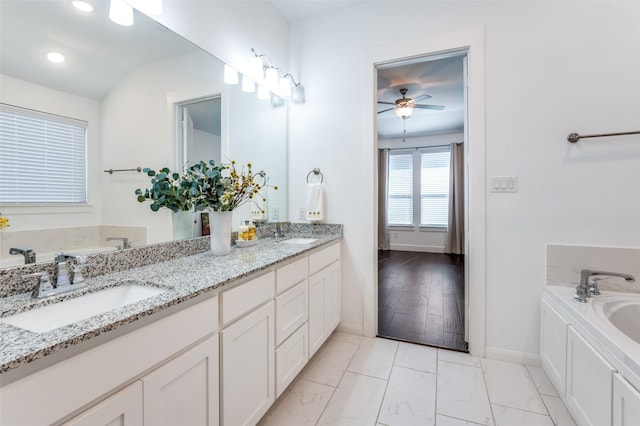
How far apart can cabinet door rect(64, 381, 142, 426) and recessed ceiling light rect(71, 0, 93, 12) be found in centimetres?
141

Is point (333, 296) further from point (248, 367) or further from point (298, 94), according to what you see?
point (298, 94)

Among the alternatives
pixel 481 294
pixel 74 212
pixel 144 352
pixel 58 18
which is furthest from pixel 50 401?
pixel 481 294

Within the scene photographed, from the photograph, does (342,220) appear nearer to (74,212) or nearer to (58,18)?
(74,212)

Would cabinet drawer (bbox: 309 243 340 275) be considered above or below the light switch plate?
below

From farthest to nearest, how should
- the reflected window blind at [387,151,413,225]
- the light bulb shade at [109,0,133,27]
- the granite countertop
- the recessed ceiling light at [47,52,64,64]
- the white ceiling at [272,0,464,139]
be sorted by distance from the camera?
the reflected window blind at [387,151,413,225]
the white ceiling at [272,0,464,139]
the light bulb shade at [109,0,133,27]
the recessed ceiling light at [47,52,64,64]
the granite countertop

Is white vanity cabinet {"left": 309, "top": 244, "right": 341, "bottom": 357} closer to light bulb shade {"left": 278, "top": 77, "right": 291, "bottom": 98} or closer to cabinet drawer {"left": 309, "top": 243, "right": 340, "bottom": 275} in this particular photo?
cabinet drawer {"left": 309, "top": 243, "right": 340, "bottom": 275}

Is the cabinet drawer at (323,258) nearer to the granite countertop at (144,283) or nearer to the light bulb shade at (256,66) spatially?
the granite countertop at (144,283)

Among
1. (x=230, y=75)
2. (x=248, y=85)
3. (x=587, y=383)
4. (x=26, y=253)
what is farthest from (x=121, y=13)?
(x=587, y=383)

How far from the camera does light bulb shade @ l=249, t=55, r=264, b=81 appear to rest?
2.15 metres

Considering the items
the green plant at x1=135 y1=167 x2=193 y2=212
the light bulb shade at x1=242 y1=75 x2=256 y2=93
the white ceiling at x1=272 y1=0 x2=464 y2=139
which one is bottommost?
the green plant at x1=135 y1=167 x2=193 y2=212

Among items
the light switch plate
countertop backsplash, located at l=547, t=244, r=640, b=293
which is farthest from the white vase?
countertop backsplash, located at l=547, t=244, r=640, b=293

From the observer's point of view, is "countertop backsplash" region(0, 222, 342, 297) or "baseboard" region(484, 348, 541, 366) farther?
"baseboard" region(484, 348, 541, 366)

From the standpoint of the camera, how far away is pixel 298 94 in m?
2.51

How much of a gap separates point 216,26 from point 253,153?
2.75 ft
